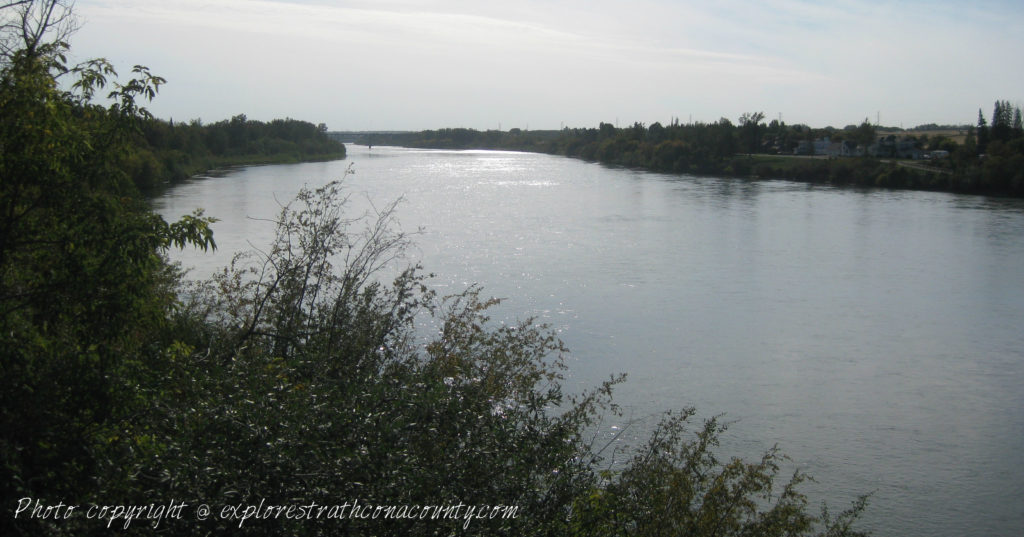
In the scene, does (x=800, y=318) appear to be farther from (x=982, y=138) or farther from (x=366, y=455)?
(x=982, y=138)

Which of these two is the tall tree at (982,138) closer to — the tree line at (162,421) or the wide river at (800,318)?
the wide river at (800,318)

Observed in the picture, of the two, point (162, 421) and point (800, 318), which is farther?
point (800, 318)

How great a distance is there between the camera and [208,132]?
57.1 metres

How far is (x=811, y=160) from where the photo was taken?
179ft

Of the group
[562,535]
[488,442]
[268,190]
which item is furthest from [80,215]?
[268,190]

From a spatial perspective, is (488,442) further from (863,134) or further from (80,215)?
(863,134)

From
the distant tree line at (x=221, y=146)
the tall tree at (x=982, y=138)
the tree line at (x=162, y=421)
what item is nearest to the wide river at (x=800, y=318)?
the distant tree line at (x=221, y=146)

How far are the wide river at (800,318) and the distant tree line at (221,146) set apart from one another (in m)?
2.74

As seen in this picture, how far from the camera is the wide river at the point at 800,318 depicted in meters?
9.16

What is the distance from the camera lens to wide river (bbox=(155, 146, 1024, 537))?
9164mm

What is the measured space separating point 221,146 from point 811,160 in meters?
42.1

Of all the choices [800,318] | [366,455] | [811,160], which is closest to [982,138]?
[811,160]

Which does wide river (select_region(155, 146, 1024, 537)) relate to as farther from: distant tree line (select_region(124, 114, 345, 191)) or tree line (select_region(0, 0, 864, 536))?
tree line (select_region(0, 0, 864, 536))

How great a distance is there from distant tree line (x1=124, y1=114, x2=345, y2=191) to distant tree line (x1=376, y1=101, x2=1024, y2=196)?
27.7 metres
